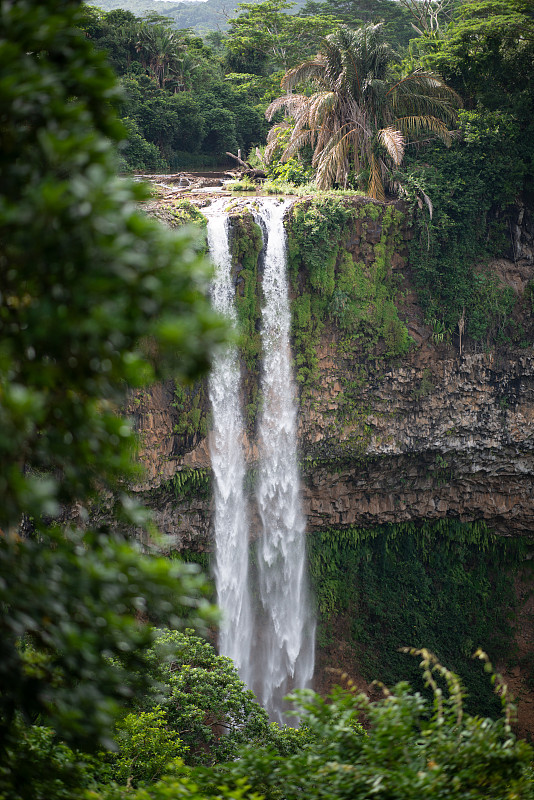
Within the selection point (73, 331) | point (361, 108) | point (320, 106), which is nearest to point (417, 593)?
point (361, 108)

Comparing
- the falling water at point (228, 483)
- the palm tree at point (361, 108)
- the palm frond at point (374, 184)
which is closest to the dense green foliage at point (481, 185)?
the palm frond at point (374, 184)

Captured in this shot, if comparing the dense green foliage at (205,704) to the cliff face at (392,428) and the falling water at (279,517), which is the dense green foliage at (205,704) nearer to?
the cliff face at (392,428)

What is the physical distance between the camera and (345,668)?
1661 cm

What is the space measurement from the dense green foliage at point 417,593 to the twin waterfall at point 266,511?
1.24 m

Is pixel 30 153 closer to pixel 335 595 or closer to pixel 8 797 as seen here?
pixel 8 797

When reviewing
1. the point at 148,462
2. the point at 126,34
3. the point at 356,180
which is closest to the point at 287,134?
the point at 356,180

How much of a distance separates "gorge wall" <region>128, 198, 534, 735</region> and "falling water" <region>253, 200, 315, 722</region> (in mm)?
311

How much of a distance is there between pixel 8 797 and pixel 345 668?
14520mm

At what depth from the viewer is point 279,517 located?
1557cm

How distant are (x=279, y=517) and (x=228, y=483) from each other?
5.72 ft

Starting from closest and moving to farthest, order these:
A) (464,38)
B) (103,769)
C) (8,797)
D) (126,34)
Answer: (8,797) < (103,769) < (464,38) < (126,34)

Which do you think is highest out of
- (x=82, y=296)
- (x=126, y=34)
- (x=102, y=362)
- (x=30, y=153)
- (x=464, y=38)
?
(x=126, y=34)

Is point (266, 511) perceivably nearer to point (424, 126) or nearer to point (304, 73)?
point (424, 126)

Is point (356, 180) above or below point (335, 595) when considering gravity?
above
